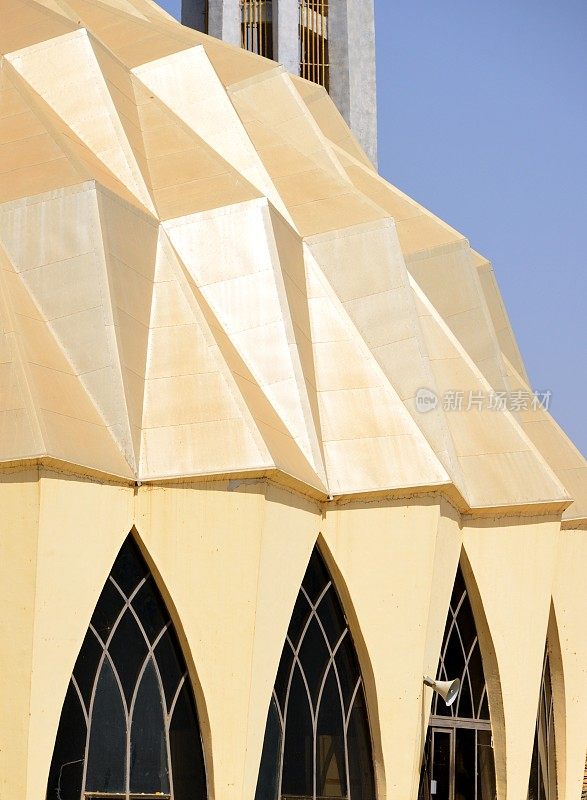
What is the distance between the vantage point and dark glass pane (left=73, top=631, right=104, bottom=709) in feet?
55.2

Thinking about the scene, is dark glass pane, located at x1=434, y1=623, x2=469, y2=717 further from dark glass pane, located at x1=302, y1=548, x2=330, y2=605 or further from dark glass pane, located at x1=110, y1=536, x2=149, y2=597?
dark glass pane, located at x1=110, y1=536, x2=149, y2=597

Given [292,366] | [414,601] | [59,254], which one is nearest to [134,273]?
[59,254]

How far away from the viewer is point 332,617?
65.9 feet

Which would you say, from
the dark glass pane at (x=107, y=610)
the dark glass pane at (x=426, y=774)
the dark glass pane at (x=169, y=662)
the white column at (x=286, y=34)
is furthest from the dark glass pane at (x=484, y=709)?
the white column at (x=286, y=34)

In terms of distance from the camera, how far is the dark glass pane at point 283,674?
19.1 meters

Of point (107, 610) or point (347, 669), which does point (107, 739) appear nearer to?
point (107, 610)

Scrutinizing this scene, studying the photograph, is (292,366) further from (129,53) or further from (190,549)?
(129,53)

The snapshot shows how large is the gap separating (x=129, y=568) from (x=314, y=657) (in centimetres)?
375

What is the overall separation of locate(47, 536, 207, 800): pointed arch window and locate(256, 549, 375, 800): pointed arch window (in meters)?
1.63

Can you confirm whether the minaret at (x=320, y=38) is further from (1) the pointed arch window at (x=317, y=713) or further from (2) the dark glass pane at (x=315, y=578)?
(1) the pointed arch window at (x=317, y=713)

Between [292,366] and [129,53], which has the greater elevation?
[129,53]

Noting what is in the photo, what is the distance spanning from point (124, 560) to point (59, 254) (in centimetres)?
445

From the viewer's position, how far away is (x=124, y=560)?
1747cm

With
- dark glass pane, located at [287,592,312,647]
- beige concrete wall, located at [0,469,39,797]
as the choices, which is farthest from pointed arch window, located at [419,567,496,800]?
beige concrete wall, located at [0,469,39,797]
